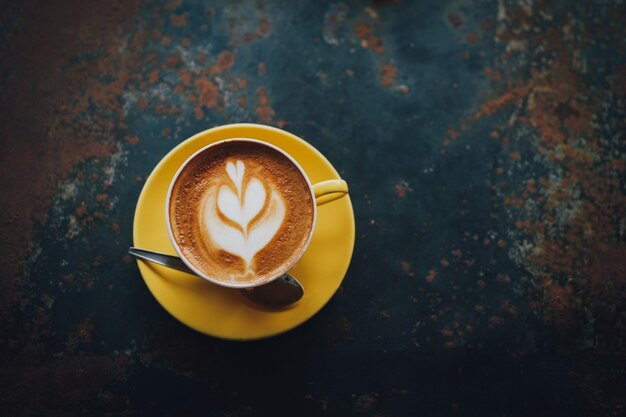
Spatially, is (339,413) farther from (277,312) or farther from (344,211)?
(344,211)

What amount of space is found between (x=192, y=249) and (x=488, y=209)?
0.81 metres

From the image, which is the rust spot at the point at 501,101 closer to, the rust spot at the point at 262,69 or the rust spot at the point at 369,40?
the rust spot at the point at 369,40

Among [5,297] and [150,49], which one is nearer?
[5,297]

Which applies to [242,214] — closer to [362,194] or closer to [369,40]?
[362,194]

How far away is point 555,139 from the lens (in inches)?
54.1

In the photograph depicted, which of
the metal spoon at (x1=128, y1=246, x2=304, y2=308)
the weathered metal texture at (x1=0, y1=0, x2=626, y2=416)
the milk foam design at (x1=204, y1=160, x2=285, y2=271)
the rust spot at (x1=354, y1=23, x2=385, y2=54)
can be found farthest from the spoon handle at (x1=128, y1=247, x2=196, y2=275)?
the rust spot at (x1=354, y1=23, x2=385, y2=54)

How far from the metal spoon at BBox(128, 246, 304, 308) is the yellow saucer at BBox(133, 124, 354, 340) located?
0.06 ft

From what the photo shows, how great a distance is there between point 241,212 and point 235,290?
18 centimetres

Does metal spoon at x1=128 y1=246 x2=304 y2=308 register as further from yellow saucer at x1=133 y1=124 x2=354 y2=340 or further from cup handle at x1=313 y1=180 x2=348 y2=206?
cup handle at x1=313 y1=180 x2=348 y2=206

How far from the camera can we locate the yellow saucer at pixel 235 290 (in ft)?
3.44

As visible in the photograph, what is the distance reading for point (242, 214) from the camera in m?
1.00

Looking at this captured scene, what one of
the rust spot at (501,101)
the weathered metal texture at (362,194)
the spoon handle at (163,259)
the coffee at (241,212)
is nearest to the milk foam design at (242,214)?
the coffee at (241,212)

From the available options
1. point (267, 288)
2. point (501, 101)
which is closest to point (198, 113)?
point (267, 288)

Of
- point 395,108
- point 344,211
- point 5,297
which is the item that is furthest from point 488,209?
point 5,297
